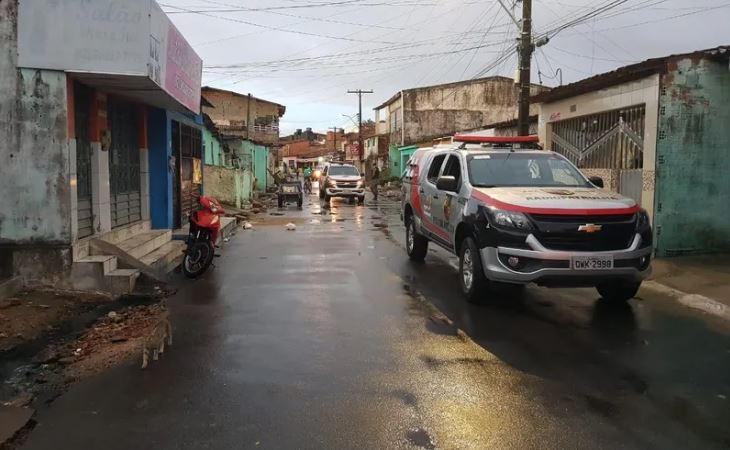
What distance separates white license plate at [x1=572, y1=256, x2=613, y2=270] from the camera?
6602mm

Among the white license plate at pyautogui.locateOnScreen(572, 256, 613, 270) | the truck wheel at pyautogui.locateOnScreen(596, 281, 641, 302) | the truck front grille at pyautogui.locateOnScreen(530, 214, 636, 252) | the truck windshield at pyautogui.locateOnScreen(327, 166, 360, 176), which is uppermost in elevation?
the truck windshield at pyautogui.locateOnScreen(327, 166, 360, 176)

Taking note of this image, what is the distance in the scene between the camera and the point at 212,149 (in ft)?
86.9

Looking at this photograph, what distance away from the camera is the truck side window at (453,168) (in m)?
8.72

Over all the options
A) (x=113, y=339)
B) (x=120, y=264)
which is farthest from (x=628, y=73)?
(x=113, y=339)

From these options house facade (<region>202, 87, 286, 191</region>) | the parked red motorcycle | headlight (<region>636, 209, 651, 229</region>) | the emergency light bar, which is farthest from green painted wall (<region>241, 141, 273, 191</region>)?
headlight (<region>636, 209, 651, 229</region>)

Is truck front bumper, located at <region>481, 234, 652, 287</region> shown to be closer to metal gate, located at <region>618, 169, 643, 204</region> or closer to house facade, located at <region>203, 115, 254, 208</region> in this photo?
metal gate, located at <region>618, 169, 643, 204</region>

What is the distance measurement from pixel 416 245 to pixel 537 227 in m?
4.63

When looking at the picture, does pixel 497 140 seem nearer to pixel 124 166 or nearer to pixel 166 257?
pixel 166 257

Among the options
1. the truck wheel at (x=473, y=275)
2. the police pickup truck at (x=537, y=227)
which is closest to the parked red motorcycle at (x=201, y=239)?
the police pickup truck at (x=537, y=227)

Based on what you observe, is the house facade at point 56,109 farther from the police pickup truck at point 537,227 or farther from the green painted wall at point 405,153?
the green painted wall at point 405,153

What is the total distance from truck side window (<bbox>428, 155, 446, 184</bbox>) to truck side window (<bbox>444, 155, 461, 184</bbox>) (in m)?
0.44

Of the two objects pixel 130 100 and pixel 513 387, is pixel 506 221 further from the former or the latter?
pixel 130 100

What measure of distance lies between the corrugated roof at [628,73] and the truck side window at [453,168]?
407cm

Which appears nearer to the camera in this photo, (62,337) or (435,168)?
(62,337)
